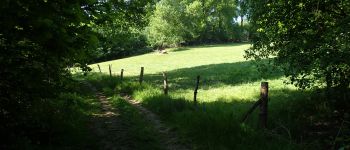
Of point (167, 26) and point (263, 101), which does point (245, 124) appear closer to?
point (263, 101)

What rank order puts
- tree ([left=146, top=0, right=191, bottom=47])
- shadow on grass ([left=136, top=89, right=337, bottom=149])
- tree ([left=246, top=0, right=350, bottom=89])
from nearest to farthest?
tree ([left=246, top=0, right=350, bottom=89]) → shadow on grass ([left=136, top=89, right=337, bottom=149]) → tree ([left=146, top=0, right=191, bottom=47])

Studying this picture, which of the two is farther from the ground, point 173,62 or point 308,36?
point 308,36

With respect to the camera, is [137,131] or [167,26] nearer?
[137,131]

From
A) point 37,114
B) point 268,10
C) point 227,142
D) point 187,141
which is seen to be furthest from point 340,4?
point 37,114

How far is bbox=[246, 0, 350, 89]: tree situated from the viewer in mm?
8359

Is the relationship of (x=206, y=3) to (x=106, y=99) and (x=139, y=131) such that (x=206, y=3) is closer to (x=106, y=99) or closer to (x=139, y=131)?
(x=106, y=99)

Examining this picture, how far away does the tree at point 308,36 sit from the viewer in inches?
329

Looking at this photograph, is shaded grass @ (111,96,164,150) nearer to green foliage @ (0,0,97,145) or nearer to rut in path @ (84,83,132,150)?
rut in path @ (84,83,132,150)

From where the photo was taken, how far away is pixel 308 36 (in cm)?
970

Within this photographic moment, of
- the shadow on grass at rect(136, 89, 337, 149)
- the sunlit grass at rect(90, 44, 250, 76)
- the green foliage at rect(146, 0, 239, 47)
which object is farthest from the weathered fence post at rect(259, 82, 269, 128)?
the green foliage at rect(146, 0, 239, 47)

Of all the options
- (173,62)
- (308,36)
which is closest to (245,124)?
(308,36)

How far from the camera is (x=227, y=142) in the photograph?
8812mm

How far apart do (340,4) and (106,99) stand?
38.9 feet

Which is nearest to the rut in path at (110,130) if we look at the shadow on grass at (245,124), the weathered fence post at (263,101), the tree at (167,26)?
the shadow on grass at (245,124)
